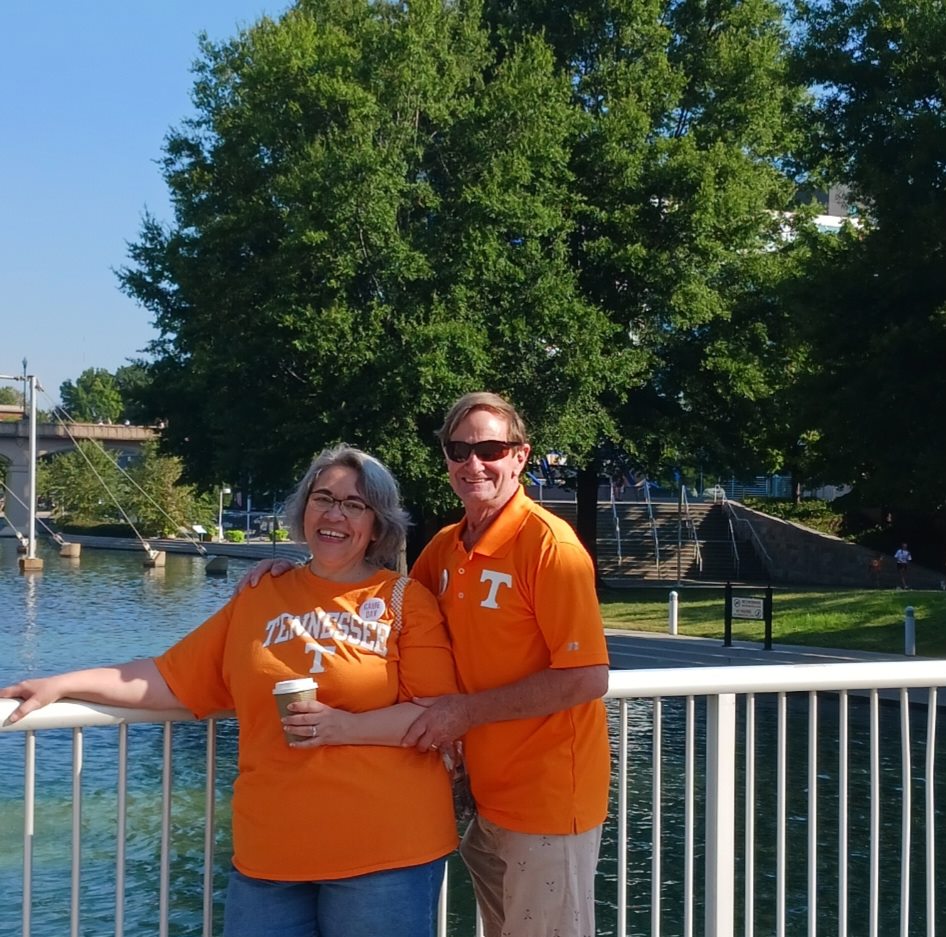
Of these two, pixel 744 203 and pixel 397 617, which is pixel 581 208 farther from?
pixel 397 617

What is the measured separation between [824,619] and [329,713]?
857 inches

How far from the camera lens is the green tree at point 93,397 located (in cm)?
14888

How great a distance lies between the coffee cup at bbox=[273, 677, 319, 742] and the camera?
9.36ft

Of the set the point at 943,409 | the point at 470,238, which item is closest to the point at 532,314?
the point at 470,238

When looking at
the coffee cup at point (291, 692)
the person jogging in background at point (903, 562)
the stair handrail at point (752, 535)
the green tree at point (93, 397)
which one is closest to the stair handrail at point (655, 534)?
the stair handrail at point (752, 535)

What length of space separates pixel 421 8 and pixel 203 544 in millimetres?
34935

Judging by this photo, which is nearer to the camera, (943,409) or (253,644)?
(253,644)

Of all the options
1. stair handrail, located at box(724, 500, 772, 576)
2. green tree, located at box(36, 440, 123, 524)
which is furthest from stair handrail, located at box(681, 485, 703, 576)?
green tree, located at box(36, 440, 123, 524)

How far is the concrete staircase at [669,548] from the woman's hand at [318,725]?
1426 inches

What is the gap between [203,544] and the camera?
61.0 m

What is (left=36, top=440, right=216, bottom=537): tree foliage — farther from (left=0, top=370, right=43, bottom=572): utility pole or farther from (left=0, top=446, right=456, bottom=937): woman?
(left=0, top=446, right=456, bottom=937): woman

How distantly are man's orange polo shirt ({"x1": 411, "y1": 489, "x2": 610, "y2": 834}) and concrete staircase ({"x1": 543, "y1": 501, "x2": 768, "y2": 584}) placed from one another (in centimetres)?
3595

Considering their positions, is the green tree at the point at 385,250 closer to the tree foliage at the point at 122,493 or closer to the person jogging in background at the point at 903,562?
the person jogging in background at the point at 903,562

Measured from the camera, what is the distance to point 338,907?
2.92 metres
